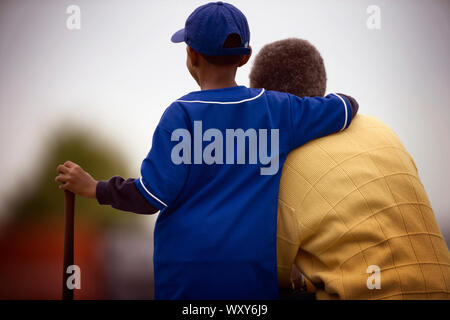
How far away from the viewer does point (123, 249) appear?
11.4 ft

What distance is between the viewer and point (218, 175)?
3.19 feet

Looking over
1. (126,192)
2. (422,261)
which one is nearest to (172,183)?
(126,192)

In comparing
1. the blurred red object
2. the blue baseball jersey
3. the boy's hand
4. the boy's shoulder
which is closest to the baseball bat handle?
the boy's hand

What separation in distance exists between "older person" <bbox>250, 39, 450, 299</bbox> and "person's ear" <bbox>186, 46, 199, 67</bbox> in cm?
32

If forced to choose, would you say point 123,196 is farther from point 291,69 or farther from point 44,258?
point 44,258

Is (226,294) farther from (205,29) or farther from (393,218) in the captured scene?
(205,29)

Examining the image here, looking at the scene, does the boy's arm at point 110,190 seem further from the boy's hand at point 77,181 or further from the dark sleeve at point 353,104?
the dark sleeve at point 353,104

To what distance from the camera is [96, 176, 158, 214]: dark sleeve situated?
945mm

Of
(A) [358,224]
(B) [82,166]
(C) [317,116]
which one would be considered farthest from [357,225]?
(B) [82,166]

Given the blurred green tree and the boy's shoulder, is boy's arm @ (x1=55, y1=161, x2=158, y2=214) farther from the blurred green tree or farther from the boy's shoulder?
the blurred green tree

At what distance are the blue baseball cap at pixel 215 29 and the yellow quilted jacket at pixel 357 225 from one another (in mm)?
296

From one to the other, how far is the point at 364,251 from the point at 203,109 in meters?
0.48

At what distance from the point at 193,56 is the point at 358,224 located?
55 centimetres
